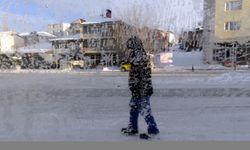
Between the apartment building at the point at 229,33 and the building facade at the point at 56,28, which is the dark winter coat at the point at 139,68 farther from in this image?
the apartment building at the point at 229,33

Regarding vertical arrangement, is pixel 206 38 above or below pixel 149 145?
above

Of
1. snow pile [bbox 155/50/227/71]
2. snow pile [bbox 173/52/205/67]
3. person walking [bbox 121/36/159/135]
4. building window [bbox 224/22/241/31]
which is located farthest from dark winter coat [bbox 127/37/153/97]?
building window [bbox 224/22/241/31]

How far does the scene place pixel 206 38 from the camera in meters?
37.9

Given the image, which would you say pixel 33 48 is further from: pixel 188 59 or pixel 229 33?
pixel 229 33

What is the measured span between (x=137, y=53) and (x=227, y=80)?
43.2ft

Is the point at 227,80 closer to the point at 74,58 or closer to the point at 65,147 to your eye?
the point at 65,147

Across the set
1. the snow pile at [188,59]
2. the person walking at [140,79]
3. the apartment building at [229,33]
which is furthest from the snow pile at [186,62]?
the person walking at [140,79]

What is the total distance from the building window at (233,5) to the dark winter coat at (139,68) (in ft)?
116

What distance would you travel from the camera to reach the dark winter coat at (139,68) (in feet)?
19.1

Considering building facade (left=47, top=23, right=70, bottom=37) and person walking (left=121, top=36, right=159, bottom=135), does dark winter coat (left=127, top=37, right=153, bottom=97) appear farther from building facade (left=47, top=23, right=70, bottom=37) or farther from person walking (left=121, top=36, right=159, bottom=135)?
building facade (left=47, top=23, right=70, bottom=37)

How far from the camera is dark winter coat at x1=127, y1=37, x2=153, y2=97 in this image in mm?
5816

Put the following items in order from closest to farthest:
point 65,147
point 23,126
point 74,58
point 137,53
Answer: point 65,147 < point 137,53 < point 23,126 < point 74,58

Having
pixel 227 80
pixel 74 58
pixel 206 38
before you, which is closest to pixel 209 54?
pixel 206 38

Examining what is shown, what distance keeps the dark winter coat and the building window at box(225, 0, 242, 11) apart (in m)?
35.5
